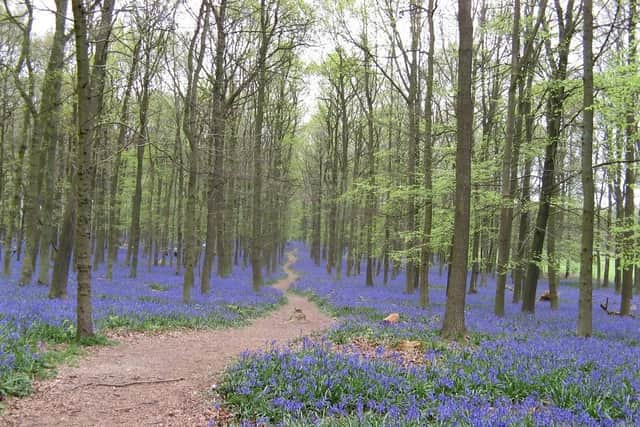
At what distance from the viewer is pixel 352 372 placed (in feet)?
20.8

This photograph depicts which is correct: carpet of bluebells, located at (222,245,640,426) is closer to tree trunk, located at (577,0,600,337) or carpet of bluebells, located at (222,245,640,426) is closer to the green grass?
tree trunk, located at (577,0,600,337)

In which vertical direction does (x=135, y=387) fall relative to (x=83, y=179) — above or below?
below

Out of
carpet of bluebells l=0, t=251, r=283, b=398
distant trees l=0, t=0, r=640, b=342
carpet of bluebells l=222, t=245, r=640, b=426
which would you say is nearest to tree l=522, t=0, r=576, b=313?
distant trees l=0, t=0, r=640, b=342

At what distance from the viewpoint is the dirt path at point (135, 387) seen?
5258 mm

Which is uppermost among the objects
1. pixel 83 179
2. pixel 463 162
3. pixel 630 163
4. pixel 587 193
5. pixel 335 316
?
pixel 630 163

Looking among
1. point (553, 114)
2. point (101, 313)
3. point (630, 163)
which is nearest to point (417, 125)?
point (553, 114)

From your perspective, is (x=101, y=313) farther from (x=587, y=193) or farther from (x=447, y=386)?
(x=587, y=193)

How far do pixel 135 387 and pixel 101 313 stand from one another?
212 inches

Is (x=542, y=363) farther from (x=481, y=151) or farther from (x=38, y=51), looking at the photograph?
(x=38, y=51)

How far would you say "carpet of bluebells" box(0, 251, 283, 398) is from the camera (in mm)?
6570

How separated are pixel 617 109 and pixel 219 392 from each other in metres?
12.9

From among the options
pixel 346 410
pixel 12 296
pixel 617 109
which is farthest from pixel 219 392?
pixel 617 109

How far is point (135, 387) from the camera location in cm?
642

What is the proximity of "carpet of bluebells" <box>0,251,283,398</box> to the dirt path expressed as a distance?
1.74 feet
